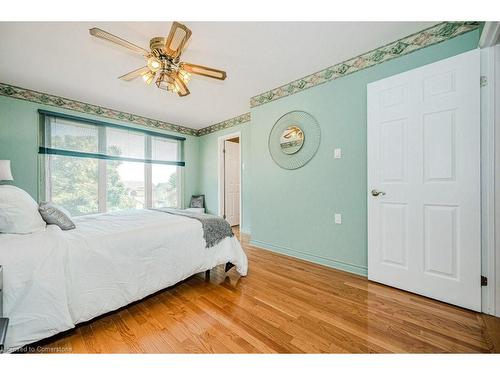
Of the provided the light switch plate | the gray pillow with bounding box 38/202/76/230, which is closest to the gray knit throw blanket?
the gray pillow with bounding box 38/202/76/230

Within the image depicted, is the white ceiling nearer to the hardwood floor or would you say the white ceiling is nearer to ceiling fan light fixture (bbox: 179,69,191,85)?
ceiling fan light fixture (bbox: 179,69,191,85)

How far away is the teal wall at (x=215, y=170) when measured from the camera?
4.11 m

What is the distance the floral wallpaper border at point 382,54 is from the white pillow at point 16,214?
2.94 m

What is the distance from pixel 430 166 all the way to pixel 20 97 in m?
5.17

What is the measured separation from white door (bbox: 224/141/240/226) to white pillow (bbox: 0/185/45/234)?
344 centimetres

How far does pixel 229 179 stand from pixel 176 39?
3420mm

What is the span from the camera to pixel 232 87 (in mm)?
2904

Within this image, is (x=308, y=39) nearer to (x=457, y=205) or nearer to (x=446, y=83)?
(x=446, y=83)

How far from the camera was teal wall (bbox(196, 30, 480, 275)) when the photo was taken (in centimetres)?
220

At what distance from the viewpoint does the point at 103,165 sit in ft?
11.9

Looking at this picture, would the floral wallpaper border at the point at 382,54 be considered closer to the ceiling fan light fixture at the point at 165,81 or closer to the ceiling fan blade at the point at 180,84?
the ceiling fan blade at the point at 180,84

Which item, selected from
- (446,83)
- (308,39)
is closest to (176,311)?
(308,39)

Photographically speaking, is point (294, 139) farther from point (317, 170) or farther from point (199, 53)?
point (199, 53)

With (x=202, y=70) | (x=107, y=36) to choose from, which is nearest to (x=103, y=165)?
(x=107, y=36)
